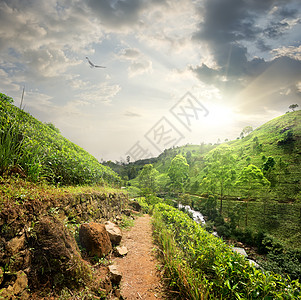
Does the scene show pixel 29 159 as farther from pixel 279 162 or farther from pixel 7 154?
pixel 279 162

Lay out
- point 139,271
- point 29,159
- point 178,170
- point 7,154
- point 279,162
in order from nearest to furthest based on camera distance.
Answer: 1. point 7,154
2. point 29,159
3. point 139,271
4. point 178,170
5. point 279,162

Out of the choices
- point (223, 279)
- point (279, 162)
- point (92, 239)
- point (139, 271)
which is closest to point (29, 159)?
point (92, 239)

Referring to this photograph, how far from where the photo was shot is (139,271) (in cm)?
416

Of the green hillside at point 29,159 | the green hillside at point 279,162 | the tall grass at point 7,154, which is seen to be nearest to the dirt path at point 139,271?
the green hillside at point 29,159

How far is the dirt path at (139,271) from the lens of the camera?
3404 millimetres

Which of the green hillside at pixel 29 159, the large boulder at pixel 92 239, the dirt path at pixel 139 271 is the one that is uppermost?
the green hillside at pixel 29 159

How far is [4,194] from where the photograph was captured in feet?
8.38

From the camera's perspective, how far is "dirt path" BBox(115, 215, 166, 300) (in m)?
3.40

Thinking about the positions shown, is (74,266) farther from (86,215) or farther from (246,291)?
(246,291)

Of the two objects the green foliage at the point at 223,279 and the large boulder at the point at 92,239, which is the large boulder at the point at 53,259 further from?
the green foliage at the point at 223,279

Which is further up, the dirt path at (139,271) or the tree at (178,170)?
the tree at (178,170)

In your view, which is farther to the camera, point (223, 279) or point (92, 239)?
point (92, 239)

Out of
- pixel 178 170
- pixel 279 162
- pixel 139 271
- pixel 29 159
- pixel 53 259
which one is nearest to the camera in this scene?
pixel 53 259

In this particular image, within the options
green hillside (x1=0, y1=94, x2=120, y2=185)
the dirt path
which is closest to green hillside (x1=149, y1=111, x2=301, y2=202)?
the dirt path
